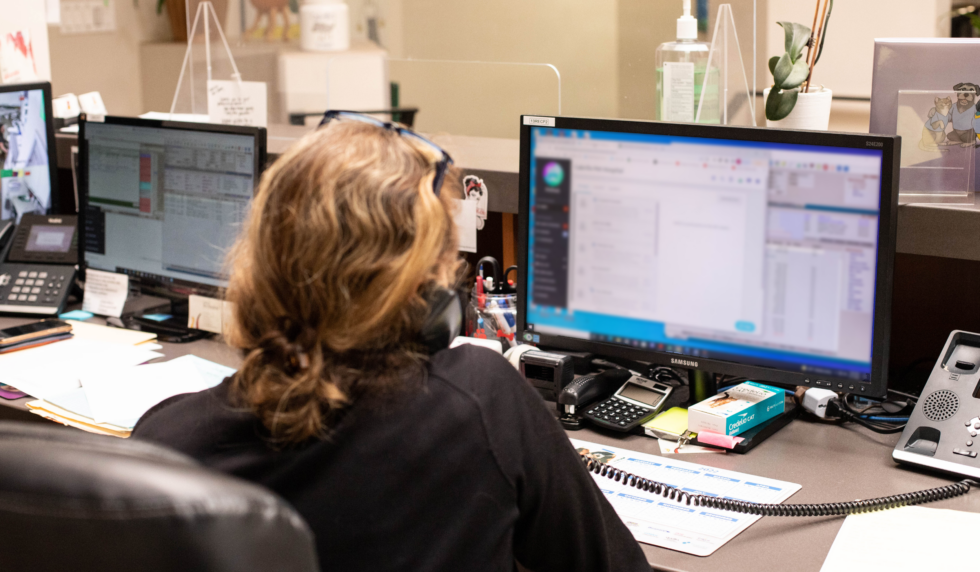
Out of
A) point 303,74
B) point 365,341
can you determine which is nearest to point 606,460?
point 365,341

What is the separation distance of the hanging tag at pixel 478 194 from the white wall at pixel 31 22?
1.38 meters

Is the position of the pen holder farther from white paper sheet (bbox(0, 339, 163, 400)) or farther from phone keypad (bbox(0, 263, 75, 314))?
phone keypad (bbox(0, 263, 75, 314))

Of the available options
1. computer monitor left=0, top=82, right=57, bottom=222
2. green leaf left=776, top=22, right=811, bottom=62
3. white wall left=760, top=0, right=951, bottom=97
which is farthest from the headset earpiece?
white wall left=760, top=0, right=951, bottom=97

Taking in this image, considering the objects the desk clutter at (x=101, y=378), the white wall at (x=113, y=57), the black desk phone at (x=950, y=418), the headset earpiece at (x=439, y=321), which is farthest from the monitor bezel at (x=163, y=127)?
the white wall at (x=113, y=57)

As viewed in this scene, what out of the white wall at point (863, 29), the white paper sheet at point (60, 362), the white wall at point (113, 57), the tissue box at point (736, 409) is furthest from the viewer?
the white wall at point (113, 57)

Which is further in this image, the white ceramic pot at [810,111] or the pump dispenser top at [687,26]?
the pump dispenser top at [687,26]

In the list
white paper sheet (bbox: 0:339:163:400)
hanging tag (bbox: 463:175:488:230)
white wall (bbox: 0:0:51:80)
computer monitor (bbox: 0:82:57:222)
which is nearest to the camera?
white paper sheet (bbox: 0:339:163:400)

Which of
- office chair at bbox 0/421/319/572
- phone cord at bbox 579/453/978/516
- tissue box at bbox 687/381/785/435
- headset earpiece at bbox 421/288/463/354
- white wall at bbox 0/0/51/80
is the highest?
white wall at bbox 0/0/51/80

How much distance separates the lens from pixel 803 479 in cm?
121

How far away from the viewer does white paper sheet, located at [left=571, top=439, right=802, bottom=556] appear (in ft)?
3.52

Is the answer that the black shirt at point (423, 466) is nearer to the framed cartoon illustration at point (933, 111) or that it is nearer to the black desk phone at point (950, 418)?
the black desk phone at point (950, 418)

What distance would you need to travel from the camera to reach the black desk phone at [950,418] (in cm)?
119

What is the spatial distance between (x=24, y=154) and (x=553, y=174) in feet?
4.33

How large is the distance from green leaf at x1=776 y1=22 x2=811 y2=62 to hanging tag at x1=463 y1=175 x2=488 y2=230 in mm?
570
